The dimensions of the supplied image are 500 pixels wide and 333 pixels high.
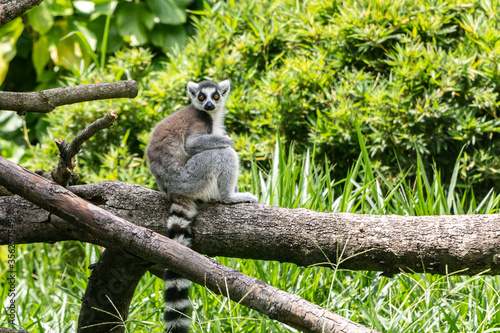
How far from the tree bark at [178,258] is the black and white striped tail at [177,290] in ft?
1.07

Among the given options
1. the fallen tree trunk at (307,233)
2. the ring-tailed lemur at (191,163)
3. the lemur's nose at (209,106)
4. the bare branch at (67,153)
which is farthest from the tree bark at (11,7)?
the lemur's nose at (209,106)

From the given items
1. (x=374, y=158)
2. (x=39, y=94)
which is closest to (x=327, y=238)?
(x=39, y=94)

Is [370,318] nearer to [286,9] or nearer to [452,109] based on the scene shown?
[452,109]

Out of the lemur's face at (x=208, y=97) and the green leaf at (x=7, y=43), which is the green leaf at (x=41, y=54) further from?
the lemur's face at (x=208, y=97)

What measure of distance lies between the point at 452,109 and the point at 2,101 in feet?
10.8

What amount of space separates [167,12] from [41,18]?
Result: 1.35 m

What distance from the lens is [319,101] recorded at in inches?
175

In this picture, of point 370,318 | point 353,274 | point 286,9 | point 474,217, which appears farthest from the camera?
point 286,9

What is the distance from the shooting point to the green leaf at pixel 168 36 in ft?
19.7

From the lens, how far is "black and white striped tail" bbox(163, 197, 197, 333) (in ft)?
7.84

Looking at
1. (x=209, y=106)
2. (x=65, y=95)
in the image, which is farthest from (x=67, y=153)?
(x=209, y=106)

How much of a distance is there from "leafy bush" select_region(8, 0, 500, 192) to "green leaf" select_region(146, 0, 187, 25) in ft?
3.18

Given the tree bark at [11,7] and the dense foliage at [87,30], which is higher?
the tree bark at [11,7]

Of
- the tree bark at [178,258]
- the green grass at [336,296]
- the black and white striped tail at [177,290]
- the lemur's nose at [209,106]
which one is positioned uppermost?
the lemur's nose at [209,106]
